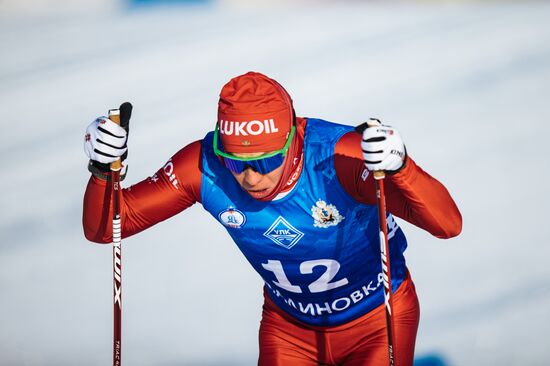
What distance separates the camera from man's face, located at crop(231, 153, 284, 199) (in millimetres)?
3680

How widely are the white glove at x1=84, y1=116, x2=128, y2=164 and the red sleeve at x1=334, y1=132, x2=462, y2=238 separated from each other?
77 cm

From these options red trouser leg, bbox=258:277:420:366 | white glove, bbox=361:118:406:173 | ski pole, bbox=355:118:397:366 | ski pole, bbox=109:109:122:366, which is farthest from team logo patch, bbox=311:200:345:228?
ski pole, bbox=109:109:122:366

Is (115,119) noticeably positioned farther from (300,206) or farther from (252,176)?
(300,206)

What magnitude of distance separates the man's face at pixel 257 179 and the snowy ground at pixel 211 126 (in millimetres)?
2213

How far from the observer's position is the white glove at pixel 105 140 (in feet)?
12.2

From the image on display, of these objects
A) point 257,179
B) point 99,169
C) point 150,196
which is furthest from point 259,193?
point 99,169

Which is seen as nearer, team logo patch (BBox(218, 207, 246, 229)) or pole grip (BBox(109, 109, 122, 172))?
pole grip (BBox(109, 109, 122, 172))

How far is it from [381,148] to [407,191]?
0.76ft

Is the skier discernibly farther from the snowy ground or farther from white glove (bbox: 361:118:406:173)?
the snowy ground

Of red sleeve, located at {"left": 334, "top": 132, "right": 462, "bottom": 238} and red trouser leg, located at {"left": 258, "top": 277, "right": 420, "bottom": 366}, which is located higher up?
red sleeve, located at {"left": 334, "top": 132, "right": 462, "bottom": 238}
